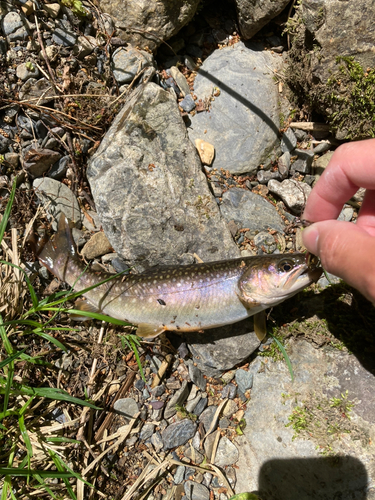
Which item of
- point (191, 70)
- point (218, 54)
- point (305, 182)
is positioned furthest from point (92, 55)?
point (305, 182)

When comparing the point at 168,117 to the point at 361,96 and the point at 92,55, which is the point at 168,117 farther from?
→ the point at 361,96

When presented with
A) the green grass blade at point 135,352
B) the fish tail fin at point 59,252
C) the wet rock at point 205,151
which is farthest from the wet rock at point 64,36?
the green grass blade at point 135,352

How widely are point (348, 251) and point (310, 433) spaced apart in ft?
7.52

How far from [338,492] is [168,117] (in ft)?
15.5

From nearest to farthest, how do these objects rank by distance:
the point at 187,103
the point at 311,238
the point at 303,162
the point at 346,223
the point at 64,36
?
the point at 346,223
the point at 311,238
the point at 64,36
the point at 303,162
the point at 187,103

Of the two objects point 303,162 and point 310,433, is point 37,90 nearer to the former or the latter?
point 303,162

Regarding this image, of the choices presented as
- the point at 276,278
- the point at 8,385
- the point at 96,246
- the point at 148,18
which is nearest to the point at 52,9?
the point at 148,18

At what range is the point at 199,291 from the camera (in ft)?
13.5

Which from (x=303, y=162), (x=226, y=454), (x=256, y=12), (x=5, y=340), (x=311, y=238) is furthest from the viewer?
(x=303, y=162)

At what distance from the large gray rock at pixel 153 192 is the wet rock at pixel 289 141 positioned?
155cm

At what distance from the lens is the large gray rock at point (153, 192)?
4.45 meters

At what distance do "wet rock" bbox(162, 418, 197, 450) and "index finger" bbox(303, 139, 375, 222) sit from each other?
2968 millimetres

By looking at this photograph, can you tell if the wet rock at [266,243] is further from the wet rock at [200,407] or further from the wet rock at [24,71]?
the wet rock at [24,71]

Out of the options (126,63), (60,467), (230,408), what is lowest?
(230,408)
